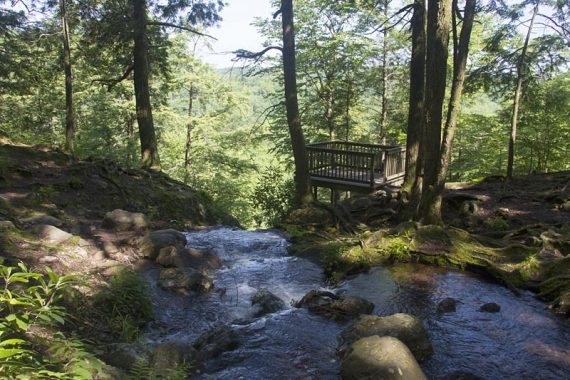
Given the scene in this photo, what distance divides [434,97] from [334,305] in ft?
16.9

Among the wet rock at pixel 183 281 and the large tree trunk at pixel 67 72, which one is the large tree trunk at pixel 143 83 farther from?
the wet rock at pixel 183 281

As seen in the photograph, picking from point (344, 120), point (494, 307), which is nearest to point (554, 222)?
point (494, 307)

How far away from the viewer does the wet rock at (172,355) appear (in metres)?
4.30

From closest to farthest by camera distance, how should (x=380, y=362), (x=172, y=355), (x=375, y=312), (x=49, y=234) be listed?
(x=380, y=362), (x=172, y=355), (x=375, y=312), (x=49, y=234)

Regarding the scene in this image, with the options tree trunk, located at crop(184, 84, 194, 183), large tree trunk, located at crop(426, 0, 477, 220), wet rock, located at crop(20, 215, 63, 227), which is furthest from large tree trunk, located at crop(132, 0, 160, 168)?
tree trunk, located at crop(184, 84, 194, 183)

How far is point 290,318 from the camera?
19.4 ft

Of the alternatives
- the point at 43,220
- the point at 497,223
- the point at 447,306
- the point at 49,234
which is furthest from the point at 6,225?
the point at 497,223

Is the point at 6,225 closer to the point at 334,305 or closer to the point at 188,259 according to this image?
the point at 188,259

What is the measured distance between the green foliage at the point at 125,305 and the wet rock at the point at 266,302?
5.13 feet

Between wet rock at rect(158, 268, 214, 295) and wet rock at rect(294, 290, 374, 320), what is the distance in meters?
1.59

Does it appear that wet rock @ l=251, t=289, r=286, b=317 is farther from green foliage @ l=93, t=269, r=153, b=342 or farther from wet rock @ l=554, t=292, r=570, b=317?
wet rock @ l=554, t=292, r=570, b=317

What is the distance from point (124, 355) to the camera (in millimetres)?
4199

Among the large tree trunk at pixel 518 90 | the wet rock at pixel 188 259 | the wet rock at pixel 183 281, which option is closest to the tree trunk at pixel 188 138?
the large tree trunk at pixel 518 90

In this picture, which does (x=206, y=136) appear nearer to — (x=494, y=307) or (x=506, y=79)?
(x=506, y=79)
